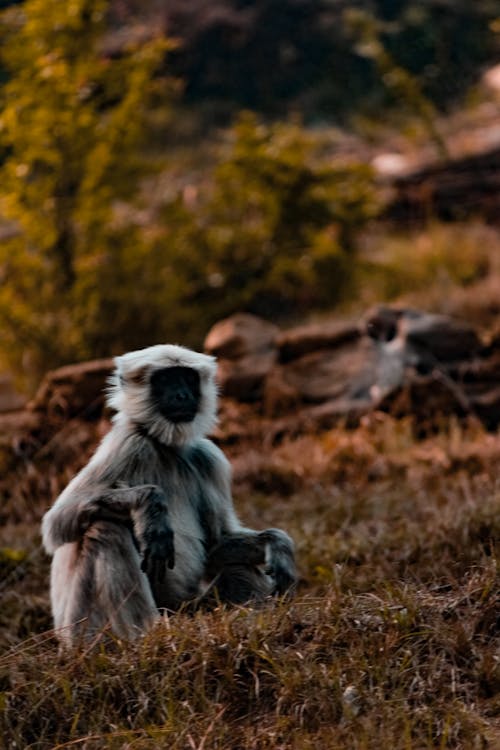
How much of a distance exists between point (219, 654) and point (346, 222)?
9.99 metres

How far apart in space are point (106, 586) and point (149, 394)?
933mm

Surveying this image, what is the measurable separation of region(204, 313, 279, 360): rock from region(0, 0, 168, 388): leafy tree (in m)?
1.23

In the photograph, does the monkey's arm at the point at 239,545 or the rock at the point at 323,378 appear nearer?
the monkey's arm at the point at 239,545

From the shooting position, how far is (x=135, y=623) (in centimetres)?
456

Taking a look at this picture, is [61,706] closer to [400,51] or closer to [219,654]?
[219,654]

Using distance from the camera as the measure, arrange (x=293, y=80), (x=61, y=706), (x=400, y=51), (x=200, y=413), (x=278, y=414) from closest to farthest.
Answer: (x=61, y=706) → (x=200, y=413) → (x=278, y=414) → (x=400, y=51) → (x=293, y=80)

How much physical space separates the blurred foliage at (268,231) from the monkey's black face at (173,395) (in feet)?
23.7

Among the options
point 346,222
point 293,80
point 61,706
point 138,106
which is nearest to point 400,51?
point 293,80

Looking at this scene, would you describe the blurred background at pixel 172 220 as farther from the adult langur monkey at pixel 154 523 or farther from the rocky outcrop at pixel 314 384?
the adult langur monkey at pixel 154 523

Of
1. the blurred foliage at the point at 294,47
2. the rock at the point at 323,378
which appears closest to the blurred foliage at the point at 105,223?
the rock at the point at 323,378

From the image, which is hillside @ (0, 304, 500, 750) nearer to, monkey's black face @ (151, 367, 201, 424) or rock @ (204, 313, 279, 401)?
monkey's black face @ (151, 367, 201, 424)

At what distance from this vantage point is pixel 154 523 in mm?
4461

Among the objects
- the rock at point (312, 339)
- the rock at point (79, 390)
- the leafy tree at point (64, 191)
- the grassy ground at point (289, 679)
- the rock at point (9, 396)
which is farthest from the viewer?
the leafy tree at point (64, 191)

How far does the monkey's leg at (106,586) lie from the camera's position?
4.53 metres
